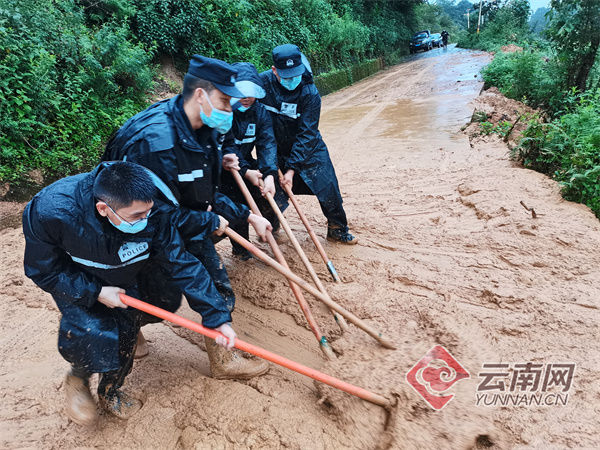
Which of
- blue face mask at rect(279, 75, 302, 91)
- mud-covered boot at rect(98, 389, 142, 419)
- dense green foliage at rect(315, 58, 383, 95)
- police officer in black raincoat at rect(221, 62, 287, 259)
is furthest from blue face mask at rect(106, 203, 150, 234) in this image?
dense green foliage at rect(315, 58, 383, 95)

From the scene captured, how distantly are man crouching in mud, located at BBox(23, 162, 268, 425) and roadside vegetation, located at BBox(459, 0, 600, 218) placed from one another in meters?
4.05

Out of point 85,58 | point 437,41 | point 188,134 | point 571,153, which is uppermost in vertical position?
point 85,58

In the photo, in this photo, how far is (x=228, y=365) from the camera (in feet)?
8.02

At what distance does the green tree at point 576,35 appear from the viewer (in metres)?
6.27

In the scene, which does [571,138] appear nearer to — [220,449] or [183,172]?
[183,172]

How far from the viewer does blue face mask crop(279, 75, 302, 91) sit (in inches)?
130

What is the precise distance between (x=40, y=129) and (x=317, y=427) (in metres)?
4.98

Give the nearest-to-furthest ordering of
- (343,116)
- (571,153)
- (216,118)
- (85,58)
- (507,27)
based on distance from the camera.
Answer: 1. (216,118)
2. (571,153)
3. (85,58)
4. (343,116)
5. (507,27)

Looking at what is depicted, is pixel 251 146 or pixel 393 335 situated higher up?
pixel 251 146

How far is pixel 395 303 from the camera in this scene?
296 centimetres

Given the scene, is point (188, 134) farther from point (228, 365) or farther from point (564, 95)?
point (564, 95)

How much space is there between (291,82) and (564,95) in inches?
256

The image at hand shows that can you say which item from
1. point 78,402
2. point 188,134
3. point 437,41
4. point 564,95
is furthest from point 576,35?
point 437,41

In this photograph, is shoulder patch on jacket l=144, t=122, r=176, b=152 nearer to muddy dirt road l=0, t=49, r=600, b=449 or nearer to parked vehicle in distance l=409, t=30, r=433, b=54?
muddy dirt road l=0, t=49, r=600, b=449
